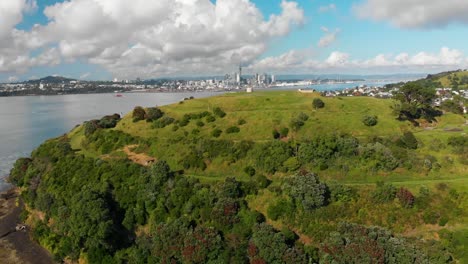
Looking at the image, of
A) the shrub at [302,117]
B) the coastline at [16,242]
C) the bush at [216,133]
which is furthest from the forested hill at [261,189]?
the coastline at [16,242]

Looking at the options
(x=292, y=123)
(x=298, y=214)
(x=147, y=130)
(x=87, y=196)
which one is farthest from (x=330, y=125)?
(x=87, y=196)

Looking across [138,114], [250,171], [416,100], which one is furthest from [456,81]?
[138,114]

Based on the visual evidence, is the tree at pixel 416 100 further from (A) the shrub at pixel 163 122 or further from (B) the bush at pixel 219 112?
(A) the shrub at pixel 163 122

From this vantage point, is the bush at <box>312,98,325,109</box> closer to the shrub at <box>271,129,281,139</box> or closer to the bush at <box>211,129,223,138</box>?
the shrub at <box>271,129,281,139</box>

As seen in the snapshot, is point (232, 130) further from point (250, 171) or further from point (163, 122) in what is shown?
point (163, 122)

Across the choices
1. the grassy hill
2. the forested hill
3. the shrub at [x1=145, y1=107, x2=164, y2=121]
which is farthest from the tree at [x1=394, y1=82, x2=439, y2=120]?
the grassy hill

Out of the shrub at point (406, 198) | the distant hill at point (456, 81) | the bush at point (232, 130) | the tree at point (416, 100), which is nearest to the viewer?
the shrub at point (406, 198)
